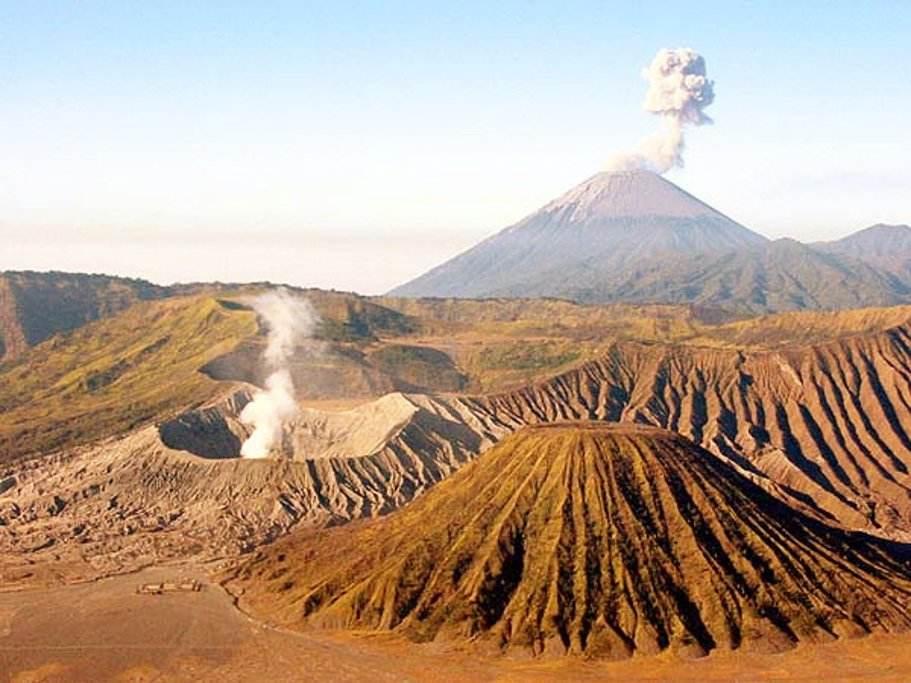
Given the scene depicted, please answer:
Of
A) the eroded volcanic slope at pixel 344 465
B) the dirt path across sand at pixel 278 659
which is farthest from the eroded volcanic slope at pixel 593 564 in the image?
the eroded volcanic slope at pixel 344 465

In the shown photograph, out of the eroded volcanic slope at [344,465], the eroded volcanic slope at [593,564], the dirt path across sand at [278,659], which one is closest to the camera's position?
the dirt path across sand at [278,659]

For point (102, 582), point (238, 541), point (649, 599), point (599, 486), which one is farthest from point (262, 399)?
point (649, 599)

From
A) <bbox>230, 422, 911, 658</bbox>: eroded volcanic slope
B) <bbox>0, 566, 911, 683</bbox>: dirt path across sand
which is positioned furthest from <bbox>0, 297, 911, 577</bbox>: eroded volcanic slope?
<bbox>0, 566, 911, 683</bbox>: dirt path across sand

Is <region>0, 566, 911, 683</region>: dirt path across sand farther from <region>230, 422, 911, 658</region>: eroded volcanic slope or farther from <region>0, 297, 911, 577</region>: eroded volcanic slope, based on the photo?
<region>0, 297, 911, 577</region>: eroded volcanic slope

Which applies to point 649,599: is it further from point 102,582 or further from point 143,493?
point 143,493

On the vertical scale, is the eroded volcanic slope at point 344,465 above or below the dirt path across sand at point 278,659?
above

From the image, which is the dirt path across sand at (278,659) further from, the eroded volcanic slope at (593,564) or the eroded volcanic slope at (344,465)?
the eroded volcanic slope at (344,465)

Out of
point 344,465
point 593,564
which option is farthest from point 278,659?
point 344,465

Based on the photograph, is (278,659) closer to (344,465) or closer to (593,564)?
(593,564)
